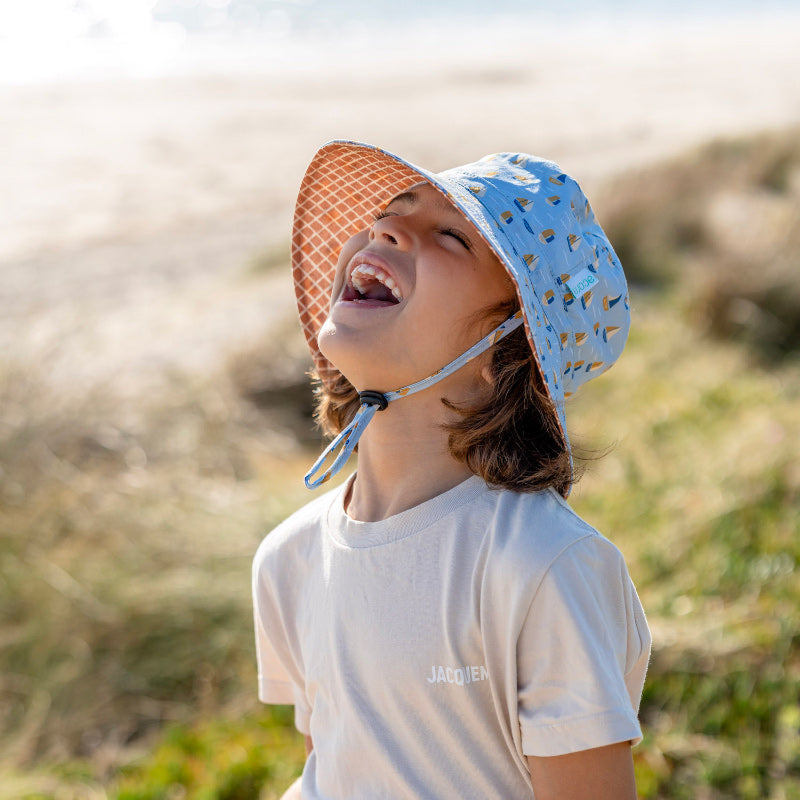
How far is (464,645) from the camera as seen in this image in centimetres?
130

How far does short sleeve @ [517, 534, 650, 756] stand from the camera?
120 cm

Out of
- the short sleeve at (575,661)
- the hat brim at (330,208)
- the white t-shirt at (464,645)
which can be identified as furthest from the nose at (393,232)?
the short sleeve at (575,661)

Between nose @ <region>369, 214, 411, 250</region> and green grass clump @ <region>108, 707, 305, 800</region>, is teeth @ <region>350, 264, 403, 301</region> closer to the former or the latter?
nose @ <region>369, 214, 411, 250</region>

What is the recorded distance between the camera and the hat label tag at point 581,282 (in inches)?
56.3

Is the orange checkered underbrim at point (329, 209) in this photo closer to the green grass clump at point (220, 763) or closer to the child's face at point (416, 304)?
the child's face at point (416, 304)

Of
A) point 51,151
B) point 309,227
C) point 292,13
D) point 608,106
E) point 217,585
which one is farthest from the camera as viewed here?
point 292,13

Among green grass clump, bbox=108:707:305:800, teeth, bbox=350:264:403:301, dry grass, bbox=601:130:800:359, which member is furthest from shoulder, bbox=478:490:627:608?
dry grass, bbox=601:130:800:359

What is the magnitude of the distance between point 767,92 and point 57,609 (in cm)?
2019

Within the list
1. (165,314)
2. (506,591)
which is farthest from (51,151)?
(506,591)

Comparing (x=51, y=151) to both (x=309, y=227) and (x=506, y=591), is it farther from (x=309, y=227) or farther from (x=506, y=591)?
(x=506, y=591)

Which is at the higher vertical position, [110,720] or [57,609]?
[57,609]

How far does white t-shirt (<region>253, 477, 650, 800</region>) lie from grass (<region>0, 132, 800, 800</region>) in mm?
1361

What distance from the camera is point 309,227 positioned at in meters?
1.87

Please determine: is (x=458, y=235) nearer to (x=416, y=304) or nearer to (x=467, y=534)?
(x=416, y=304)
